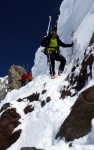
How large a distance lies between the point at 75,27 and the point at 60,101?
6988 millimetres

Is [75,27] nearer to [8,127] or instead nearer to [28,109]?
[28,109]

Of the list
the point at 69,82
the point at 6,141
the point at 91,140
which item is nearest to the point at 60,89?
the point at 69,82

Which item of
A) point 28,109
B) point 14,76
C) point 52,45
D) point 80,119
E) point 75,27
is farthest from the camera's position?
point 14,76

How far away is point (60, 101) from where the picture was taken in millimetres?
13703

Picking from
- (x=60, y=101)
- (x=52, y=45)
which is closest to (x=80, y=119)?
(x=60, y=101)

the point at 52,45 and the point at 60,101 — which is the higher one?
the point at 52,45

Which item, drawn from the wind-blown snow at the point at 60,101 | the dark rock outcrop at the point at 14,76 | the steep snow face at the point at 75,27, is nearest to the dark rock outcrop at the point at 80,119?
the wind-blown snow at the point at 60,101

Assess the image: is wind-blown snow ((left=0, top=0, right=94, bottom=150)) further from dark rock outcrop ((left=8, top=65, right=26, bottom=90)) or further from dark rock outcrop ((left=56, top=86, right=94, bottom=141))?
dark rock outcrop ((left=8, top=65, right=26, bottom=90))

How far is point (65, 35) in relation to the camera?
66.6ft

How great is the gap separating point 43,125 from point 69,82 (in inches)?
109

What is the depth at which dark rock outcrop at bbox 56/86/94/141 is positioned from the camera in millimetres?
9922

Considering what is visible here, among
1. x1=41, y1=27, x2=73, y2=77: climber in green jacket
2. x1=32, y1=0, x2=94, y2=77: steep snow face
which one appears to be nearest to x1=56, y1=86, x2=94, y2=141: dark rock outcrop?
x1=32, y1=0, x2=94, y2=77: steep snow face

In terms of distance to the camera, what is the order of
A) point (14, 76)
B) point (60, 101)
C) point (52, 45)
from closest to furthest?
point (60, 101) → point (52, 45) → point (14, 76)

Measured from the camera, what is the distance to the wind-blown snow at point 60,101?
1144 centimetres
